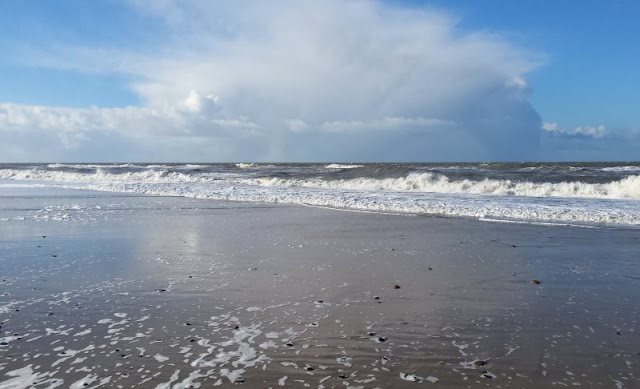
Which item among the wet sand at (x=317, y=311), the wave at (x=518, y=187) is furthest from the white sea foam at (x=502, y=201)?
the wet sand at (x=317, y=311)

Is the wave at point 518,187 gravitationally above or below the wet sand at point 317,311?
above

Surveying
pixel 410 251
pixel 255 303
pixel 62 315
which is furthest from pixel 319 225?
pixel 62 315

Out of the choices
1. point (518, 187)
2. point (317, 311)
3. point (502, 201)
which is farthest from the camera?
point (518, 187)

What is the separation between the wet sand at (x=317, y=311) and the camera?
12.8 ft

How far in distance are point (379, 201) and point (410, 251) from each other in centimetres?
1021

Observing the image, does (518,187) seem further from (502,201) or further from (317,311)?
(317,311)

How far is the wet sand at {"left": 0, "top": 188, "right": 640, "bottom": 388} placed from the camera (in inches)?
154

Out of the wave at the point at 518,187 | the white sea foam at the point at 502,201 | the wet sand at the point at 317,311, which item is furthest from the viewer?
the wave at the point at 518,187

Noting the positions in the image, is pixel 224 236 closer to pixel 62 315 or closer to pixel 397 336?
pixel 62 315

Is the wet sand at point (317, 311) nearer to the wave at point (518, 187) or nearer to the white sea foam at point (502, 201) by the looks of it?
the white sea foam at point (502, 201)

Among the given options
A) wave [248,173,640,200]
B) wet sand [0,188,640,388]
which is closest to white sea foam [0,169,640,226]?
wave [248,173,640,200]

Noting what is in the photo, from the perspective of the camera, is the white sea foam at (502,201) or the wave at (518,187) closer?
the white sea foam at (502,201)

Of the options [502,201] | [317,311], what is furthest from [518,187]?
[317,311]

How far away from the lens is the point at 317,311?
542cm
